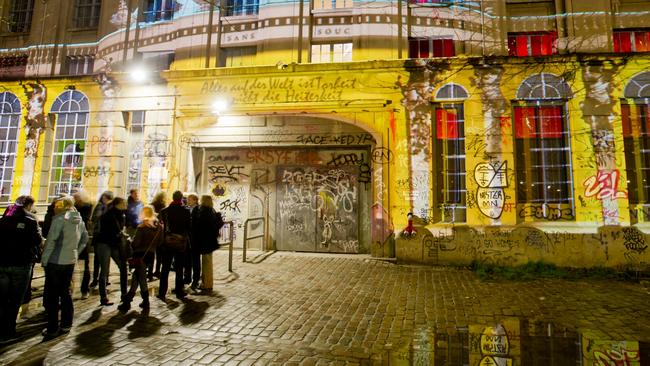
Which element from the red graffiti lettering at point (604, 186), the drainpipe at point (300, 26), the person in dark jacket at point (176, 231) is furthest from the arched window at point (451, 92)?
the person in dark jacket at point (176, 231)

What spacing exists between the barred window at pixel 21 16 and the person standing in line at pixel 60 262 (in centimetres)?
1256

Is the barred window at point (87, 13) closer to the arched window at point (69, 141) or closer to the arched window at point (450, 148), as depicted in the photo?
the arched window at point (69, 141)

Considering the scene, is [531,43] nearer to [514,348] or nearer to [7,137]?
[514,348]

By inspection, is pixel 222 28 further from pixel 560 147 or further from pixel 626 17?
pixel 626 17

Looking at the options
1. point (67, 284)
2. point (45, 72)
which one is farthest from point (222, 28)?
point (67, 284)

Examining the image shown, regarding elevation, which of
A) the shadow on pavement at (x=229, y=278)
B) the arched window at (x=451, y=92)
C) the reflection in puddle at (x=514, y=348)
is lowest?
the reflection in puddle at (x=514, y=348)

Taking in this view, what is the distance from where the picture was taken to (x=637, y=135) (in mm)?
8898

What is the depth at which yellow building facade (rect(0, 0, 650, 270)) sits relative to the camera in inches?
347

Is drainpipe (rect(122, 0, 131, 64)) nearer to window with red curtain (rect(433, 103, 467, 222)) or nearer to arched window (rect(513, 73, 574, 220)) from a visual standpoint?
window with red curtain (rect(433, 103, 467, 222))

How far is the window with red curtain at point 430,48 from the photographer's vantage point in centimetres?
990

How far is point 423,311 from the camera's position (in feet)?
17.5

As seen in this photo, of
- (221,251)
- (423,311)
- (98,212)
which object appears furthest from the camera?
(221,251)

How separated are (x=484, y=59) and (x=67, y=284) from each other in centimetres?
1037

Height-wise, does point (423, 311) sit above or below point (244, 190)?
below
